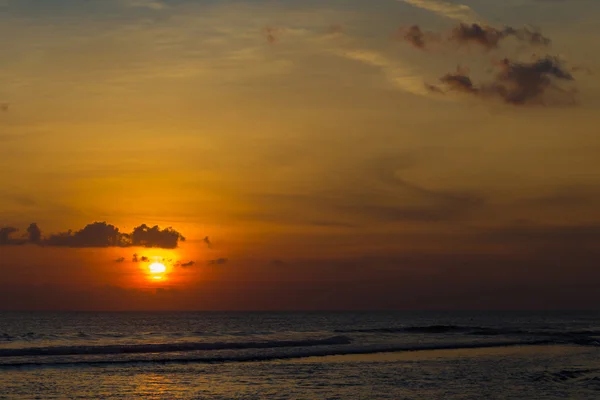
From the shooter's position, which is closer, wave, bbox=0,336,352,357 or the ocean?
the ocean

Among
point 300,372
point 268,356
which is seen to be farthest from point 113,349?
point 300,372

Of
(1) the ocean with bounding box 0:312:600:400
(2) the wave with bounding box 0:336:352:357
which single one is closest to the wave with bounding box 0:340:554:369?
(1) the ocean with bounding box 0:312:600:400

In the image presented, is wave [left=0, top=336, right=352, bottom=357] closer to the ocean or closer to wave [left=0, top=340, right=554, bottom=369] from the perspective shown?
the ocean

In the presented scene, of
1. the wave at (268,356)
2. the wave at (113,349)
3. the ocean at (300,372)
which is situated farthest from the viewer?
the wave at (113,349)

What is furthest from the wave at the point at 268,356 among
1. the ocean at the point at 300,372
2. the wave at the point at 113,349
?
the wave at the point at 113,349

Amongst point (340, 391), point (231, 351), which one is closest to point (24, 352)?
point (231, 351)

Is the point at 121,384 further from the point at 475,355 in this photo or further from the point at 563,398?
the point at 475,355

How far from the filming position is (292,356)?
47.3 m

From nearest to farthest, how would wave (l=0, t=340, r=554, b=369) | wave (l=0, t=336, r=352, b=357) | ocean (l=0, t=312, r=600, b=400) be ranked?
ocean (l=0, t=312, r=600, b=400), wave (l=0, t=340, r=554, b=369), wave (l=0, t=336, r=352, b=357)

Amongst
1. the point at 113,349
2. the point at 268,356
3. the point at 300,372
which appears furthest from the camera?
the point at 113,349

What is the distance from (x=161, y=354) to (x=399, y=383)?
2132 centimetres

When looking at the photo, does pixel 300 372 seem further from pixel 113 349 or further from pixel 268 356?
pixel 113 349

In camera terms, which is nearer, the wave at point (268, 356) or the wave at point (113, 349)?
the wave at point (268, 356)

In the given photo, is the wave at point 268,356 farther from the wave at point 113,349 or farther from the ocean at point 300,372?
the wave at point 113,349
